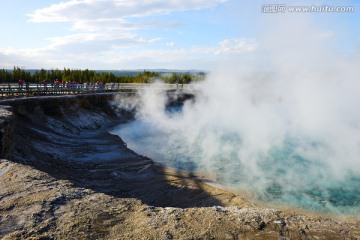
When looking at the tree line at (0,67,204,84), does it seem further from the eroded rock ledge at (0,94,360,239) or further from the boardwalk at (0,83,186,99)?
the eroded rock ledge at (0,94,360,239)

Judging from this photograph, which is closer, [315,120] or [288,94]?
[315,120]

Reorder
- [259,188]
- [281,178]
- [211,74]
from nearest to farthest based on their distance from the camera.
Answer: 1. [259,188]
2. [281,178]
3. [211,74]

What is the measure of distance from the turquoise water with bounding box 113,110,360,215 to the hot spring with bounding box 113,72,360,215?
0.03m

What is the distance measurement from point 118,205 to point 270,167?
8.08 meters

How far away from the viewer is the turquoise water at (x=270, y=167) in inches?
394

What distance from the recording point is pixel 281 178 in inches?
461

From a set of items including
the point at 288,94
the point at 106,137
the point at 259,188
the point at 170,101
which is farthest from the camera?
the point at 170,101

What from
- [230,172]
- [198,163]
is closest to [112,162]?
[198,163]

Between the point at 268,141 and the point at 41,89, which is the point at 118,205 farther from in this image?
the point at 41,89

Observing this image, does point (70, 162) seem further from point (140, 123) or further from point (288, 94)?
point (288, 94)

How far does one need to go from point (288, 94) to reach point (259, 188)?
13816 mm

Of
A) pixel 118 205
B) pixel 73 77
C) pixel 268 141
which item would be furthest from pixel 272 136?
pixel 73 77

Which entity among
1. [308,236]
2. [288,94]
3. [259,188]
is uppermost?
[288,94]

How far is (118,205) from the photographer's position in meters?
6.18
